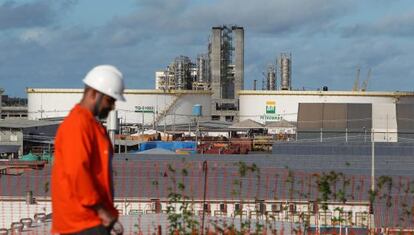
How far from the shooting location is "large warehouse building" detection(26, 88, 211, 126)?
2751 inches

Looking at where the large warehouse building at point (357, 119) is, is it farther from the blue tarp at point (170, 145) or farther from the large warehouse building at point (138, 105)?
the large warehouse building at point (138, 105)

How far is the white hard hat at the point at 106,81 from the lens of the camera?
15.0ft

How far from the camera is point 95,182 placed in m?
4.56

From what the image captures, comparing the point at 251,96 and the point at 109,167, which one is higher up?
the point at 251,96

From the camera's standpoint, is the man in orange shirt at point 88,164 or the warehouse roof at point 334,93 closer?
the man in orange shirt at point 88,164

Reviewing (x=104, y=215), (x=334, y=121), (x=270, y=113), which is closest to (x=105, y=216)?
(x=104, y=215)

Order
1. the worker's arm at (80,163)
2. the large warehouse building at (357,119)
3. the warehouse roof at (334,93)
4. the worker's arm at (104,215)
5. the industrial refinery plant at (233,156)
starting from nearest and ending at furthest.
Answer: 1. the worker's arm at (80,163)
2. the worker's arm at (104,215)
3. the industrial refinery plant at (233,156)
4. the large warehouse building at (357,119)
5. the warehouse roof at (334,93)

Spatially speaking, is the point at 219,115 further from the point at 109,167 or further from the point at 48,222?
the point at 109,167

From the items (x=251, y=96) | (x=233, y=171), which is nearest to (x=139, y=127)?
(x=251, y=96)

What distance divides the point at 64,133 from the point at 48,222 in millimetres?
8249

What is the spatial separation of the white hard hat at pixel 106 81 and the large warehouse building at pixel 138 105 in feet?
210

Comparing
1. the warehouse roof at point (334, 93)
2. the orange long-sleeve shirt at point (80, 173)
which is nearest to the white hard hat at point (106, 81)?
the orange long-sleeve shirt at point (80, 173)

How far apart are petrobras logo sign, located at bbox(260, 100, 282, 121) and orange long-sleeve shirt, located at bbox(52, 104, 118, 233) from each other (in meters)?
61.7

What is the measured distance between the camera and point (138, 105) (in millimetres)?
70500
